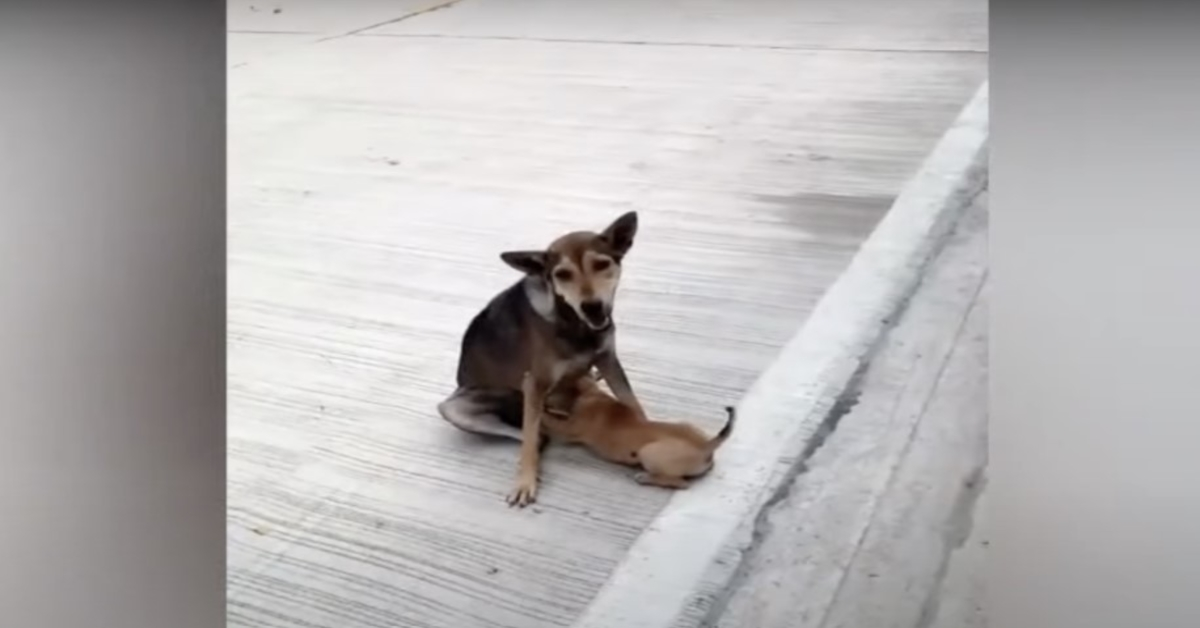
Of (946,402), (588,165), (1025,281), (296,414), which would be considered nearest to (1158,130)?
(1025,281)

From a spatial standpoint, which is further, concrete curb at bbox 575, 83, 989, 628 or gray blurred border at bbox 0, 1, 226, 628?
gray blurred border at bbox 0, 1, 226, 628

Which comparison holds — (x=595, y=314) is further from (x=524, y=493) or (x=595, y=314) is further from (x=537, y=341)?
(x=524, y=493)

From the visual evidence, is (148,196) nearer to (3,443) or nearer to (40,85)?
(40,85)

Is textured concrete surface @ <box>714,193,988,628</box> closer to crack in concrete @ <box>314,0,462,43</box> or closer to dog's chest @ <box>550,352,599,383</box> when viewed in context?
dog's chest @ <box>550,352,599,383</box>

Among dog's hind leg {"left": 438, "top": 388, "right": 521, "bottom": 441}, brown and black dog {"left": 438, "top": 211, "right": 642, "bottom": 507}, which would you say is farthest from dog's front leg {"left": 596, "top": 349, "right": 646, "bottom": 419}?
dog's hind leg {"left": 438, "top": 388, "right": 521, "bottom": 441}

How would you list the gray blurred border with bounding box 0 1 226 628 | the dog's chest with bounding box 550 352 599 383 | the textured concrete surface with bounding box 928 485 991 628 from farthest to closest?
1. the gray blurred border with bounding box 0 1 226 628
2. the dog's chest with bounding box 550 352 599 383
3. the textured concrete surface with bounding box 928 485 991 628

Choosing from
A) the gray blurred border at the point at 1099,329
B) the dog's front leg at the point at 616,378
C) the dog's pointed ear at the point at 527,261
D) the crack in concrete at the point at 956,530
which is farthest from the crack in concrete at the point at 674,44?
the crack in concrete at the point at 956,530

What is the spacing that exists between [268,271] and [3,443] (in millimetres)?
416

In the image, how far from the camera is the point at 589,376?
1539 mm

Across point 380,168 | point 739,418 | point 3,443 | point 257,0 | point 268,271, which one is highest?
point 257,0

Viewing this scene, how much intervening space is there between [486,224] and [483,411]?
23 centimetres

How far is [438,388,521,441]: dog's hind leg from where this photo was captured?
1.54m

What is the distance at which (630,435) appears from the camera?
1513 millimetres

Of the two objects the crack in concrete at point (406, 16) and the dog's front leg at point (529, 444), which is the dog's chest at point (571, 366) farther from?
the crack in concrete at point (406, 16)
